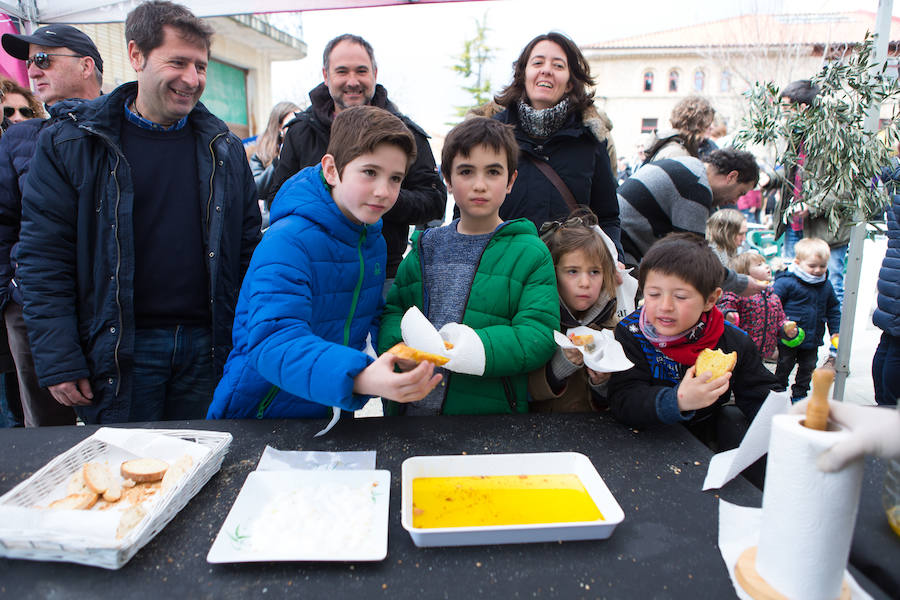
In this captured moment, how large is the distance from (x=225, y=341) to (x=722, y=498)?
1.76 metres

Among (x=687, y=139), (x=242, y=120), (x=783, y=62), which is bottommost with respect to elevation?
(x=687, y=139)

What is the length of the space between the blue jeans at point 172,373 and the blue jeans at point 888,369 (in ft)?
11.1

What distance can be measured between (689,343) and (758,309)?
245 cm

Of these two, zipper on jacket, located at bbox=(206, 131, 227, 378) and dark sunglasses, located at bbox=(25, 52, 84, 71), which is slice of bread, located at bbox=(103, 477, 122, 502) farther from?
dark sunglasses, located at bbox=(25, 52, 84, 71)

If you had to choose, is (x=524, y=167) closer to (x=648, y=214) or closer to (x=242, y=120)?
(x=648, y=214)

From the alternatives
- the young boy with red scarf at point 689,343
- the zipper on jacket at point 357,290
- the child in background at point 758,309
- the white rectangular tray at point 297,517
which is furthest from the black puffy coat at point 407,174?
the child in background at point 758,309

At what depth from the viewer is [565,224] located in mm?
2031

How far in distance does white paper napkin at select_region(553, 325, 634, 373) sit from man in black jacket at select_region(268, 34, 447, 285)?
3.62 ft

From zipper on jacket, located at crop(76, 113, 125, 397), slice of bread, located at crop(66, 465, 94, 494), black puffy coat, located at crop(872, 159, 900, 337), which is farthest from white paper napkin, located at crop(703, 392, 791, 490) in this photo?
black puffy coat, located at crop(872, 159, 900, 337)

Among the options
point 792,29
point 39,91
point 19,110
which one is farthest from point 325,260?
point 792,29

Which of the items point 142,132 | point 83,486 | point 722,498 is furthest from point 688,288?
point 142,132

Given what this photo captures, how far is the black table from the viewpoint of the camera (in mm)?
884

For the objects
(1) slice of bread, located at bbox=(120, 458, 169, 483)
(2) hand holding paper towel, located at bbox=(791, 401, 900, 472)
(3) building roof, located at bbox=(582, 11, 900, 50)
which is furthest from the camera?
(3) building roof, located at bbox=(582, 11, 900, 50)

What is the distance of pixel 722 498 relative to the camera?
1.15m
